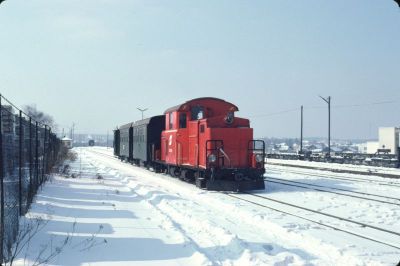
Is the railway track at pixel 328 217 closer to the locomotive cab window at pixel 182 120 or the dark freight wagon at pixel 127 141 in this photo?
the locomotive cab window at pixel 182 120

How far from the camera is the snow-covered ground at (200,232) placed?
22.2ft

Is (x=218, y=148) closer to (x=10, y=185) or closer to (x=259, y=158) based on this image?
(x=259, y=158)

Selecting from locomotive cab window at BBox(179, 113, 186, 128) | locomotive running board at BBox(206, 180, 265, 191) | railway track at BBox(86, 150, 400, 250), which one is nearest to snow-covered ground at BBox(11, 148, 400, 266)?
railway track at BBox(86, 150, 400, 250)

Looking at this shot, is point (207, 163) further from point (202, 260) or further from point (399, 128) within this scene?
point (399, 128)

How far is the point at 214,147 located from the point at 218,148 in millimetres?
144

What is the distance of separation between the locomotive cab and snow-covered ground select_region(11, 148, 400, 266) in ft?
7.66

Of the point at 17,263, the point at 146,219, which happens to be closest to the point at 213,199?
the point at 146,219

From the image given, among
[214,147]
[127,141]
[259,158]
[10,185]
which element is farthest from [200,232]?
[127,141]

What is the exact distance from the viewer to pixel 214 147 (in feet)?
53.8

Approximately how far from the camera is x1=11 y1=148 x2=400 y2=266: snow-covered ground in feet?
22.2

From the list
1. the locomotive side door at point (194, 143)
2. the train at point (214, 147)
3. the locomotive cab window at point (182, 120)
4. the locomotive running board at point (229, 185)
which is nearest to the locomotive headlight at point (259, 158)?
the train at point (214, 147)

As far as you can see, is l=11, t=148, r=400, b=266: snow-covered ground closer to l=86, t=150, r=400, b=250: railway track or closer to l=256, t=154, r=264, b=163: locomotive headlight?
l=86, t=150, r=400, b=250: railway track

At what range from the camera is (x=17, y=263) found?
620cm

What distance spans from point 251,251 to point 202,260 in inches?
37.1
